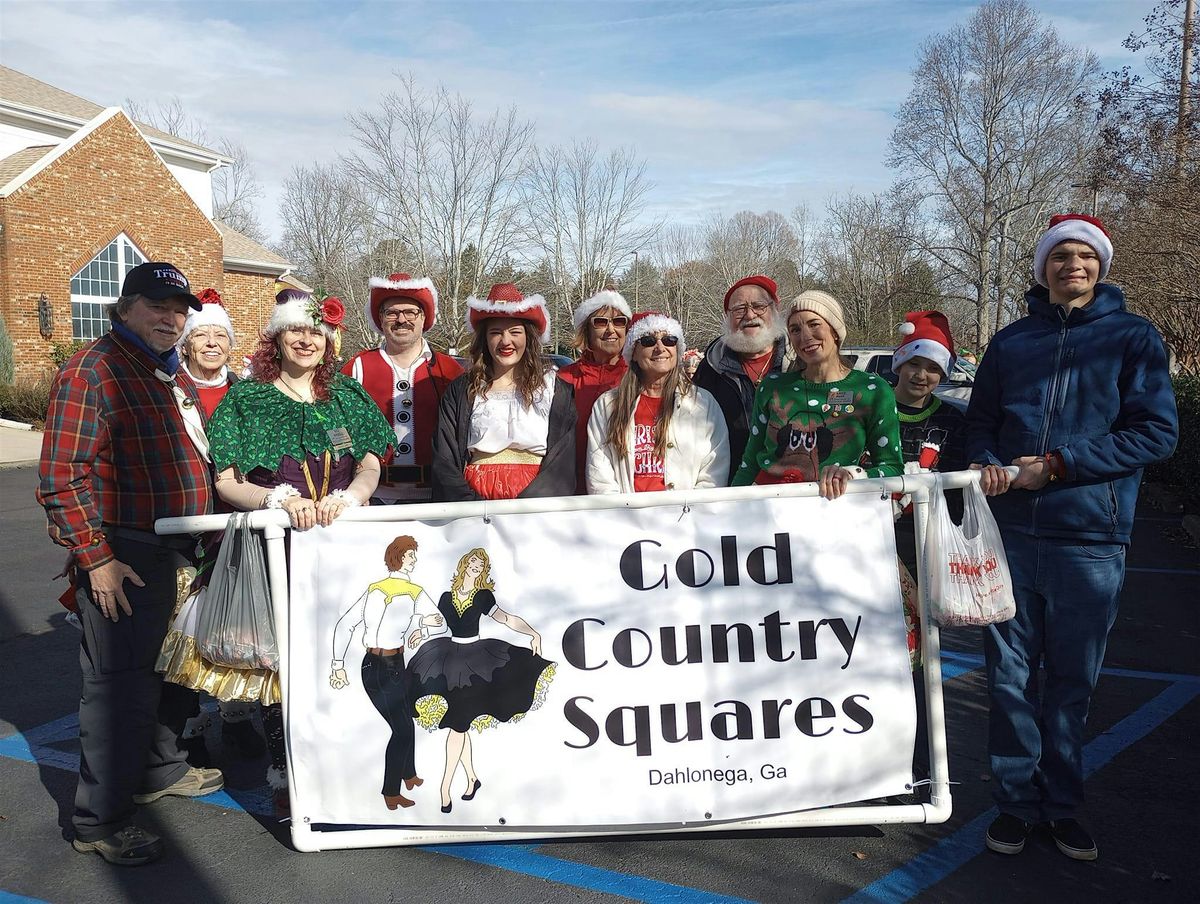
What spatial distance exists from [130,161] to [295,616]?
79.9 ft

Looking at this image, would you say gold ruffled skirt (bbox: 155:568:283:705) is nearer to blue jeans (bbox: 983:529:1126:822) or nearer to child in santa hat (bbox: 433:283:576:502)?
child in santa hat (bbox: 433:283:576:502)

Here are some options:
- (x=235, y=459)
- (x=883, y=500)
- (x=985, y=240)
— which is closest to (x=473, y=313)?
(x=235, y=459)

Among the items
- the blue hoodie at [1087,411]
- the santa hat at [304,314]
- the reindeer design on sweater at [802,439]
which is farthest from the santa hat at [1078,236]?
the santa hat at [304,314]

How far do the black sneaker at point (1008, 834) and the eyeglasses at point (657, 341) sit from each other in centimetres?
224

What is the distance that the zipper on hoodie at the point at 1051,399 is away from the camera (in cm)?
328

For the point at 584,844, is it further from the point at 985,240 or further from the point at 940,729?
the point at 985,240

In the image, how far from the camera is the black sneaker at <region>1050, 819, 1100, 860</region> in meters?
3.22

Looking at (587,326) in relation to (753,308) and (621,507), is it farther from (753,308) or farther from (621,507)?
(621,507)

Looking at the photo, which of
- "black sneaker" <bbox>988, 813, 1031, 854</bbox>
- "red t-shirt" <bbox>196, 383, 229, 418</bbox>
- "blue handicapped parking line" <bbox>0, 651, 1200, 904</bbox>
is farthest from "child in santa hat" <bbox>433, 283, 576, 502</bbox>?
"black sneaker" <bbox>988, 813, 1031, 854</bbox>

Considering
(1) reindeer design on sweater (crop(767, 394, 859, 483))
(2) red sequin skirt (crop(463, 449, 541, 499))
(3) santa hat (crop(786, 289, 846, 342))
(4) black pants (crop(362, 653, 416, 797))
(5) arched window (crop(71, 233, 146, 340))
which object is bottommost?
(4) black pants (crop(362, 653, 416, 797))

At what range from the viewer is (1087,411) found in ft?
10.6

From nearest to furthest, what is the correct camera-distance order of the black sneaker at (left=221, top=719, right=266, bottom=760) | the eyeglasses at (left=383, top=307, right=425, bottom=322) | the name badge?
the name badge, the black sneaker at (left=221, top=719, right=266, bottom=760), the eyeglasses at (left=383, top=307, right=425, bottom=322)

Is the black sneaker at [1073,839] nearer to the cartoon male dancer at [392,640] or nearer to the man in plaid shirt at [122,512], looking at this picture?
the cartoon male dancer at [392,640]

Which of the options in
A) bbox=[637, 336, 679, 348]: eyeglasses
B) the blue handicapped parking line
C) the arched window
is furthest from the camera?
the arched window
